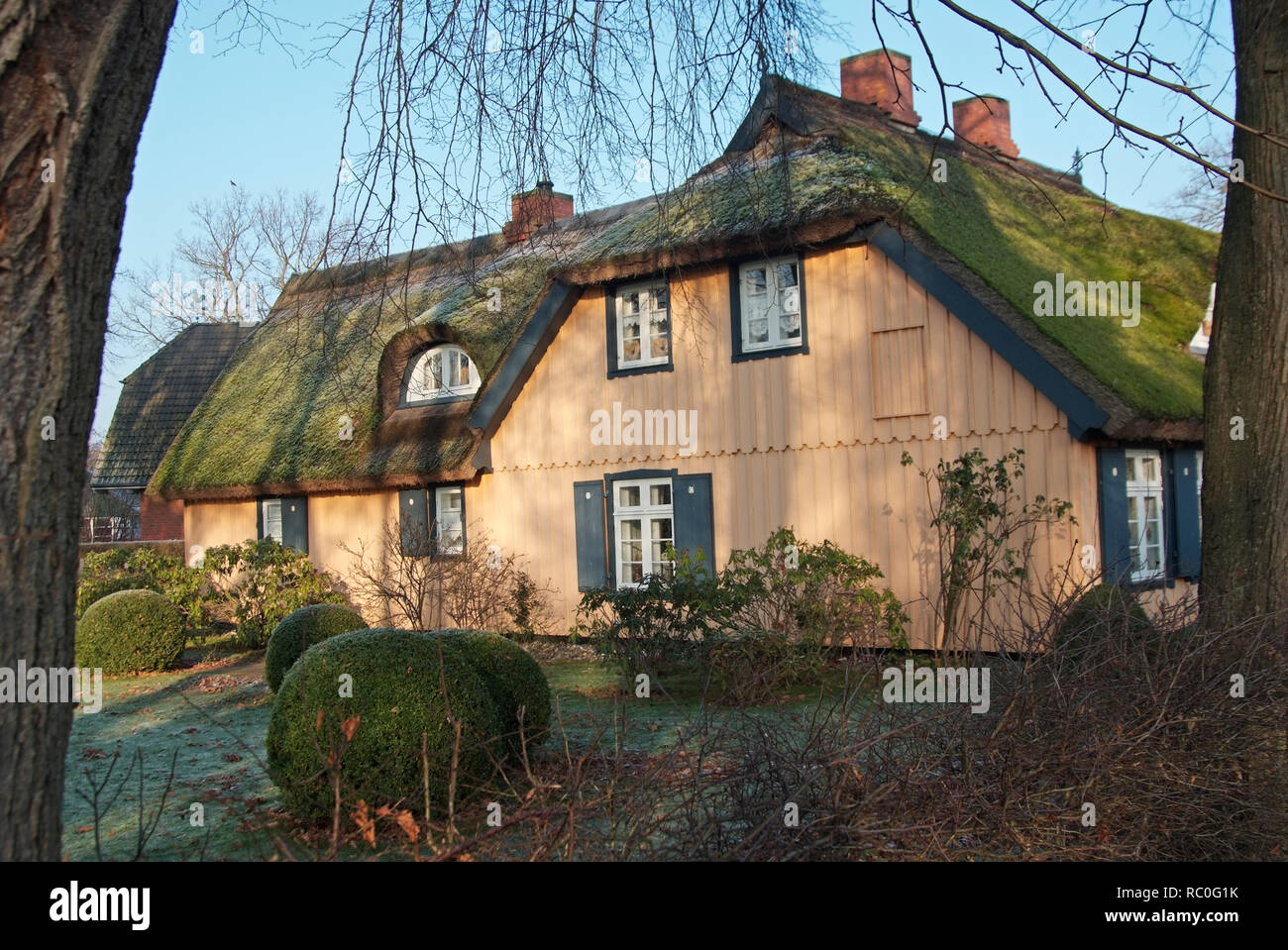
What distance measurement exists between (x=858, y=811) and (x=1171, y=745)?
1766 millimetres

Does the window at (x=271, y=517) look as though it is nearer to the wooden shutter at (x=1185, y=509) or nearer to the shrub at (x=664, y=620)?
the shrub at (x=664, y=620)

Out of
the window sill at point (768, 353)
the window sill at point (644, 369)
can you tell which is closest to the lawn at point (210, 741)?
the window sill at point (644, 369)

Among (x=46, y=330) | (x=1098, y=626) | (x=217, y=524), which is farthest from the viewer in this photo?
(x=217, y=524)

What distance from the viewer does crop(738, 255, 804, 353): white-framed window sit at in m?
13.4

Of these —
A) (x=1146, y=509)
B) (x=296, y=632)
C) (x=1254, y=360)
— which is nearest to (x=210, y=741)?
(x=296, y=632)

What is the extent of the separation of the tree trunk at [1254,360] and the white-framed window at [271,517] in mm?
15312

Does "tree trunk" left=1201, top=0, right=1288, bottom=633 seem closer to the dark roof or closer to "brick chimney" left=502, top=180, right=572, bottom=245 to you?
"brick chimney" left=502, top=180, right=572, bottom=245

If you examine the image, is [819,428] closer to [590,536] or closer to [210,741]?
[590,536]

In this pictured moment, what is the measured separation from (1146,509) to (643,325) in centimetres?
633

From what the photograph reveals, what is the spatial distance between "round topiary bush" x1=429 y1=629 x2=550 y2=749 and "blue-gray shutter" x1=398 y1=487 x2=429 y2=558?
24.1 feet

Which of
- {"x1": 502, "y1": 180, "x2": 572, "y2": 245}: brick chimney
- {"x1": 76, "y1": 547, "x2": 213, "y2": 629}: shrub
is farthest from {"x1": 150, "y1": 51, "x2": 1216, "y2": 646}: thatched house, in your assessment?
{"x1": 76, "y1": 547, "x2": 213, "y2": 629}: shrub

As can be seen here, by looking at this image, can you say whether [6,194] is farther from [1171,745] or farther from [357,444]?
[357,444]

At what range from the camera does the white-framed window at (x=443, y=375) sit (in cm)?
1691

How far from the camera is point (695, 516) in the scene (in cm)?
1408
